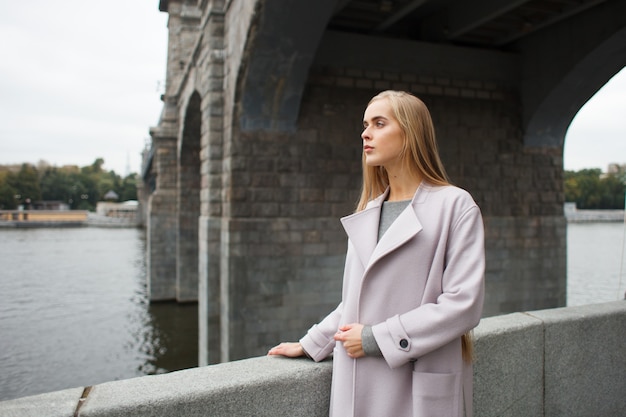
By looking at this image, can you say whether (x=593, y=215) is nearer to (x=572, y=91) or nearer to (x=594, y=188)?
(x=594, y=188)

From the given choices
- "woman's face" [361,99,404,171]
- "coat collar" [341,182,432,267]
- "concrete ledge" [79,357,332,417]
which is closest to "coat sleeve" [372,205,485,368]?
"coat collar" [341,182,432,267]

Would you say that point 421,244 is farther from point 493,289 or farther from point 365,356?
point 493,289

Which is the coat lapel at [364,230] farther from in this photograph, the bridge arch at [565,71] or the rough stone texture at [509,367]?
the bridge arch at [565,71]

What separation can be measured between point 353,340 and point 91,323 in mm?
12874

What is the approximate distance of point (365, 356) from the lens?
1635 mm

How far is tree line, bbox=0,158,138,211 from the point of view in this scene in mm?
78625

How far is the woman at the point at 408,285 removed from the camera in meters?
1.53

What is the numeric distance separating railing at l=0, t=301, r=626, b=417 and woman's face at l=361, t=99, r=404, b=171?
2.62 ft

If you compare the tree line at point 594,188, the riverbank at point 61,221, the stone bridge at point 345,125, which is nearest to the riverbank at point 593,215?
the tree line at point 594,188

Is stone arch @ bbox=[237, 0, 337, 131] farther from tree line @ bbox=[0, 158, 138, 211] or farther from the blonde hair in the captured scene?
tree line @ bbox=[0, 158, 138, 211]

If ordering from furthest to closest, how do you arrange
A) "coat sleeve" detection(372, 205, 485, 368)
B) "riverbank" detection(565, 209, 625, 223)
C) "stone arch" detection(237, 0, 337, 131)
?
"riverbank" detection(565, 209, 625, 223) → "stone arch" detection(237, 0, 337, 131) → "coat sleeve" detection(372, 205, 485, 368)

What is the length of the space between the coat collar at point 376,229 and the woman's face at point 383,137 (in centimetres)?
13

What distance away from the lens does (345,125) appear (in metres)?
8.99

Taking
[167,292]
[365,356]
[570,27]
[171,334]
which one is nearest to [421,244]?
[365,356]
